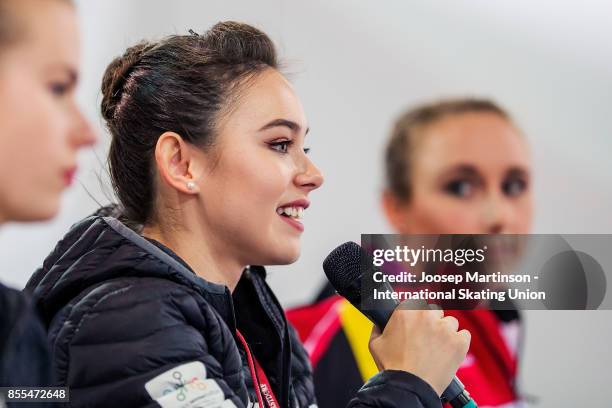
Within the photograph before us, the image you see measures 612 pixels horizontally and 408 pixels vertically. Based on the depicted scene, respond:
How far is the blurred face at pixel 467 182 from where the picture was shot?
1.47m

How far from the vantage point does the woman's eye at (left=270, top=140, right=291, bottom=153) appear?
1021 millimetres

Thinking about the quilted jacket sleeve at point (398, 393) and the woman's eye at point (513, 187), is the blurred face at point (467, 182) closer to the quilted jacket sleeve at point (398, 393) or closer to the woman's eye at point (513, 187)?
the woman's eye at point (513, 187)

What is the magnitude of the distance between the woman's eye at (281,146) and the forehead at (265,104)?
0.03m

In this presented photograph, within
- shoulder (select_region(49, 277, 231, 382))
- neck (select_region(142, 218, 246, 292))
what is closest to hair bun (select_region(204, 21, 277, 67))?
neck (select_region(142, 218, 246, 292))

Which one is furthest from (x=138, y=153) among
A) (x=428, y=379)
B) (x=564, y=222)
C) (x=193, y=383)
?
(x=564, y=222)

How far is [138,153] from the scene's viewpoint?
102 centimetres

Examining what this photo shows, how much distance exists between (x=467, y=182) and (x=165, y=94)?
0.68 m

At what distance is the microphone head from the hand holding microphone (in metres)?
0.06

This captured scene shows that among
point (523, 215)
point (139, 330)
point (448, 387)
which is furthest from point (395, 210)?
point (139, 330)

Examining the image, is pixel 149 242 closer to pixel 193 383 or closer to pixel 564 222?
pixel 193 383

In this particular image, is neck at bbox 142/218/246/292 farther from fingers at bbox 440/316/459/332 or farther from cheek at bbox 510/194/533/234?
cheek at bbox 510/194/533/234

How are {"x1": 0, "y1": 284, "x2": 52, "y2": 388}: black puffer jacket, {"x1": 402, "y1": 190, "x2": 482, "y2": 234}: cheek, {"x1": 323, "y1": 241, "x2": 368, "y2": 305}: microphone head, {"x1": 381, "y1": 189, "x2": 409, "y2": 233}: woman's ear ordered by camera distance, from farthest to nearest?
{"x1": 381, "y1": 189, "x2": 409, "y2": 233}: woman's ear < {"x1": 402, "y1": 190, "x2": 482, "y2": 234}: cheek < {"x1": 323, "y1": 241, "x2": 368, "y2": 305}: microphone head < {"x1": 0, "y1": 284, "x2": 52, "y2": 388}: black puffer jacket

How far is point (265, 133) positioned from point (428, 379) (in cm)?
35

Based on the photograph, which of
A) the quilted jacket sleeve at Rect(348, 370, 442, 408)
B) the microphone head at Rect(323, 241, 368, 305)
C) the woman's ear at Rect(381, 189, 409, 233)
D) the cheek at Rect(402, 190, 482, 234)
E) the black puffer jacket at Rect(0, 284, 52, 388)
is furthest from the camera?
the woman's ear at Rect(381, 189, 409, 233)
